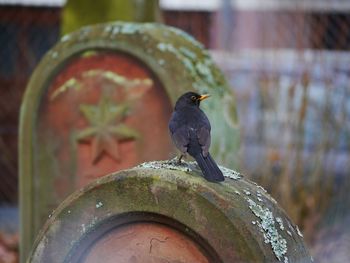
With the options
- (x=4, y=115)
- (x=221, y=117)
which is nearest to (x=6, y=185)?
(x=4, y=115)

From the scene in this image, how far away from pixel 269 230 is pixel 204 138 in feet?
1.57

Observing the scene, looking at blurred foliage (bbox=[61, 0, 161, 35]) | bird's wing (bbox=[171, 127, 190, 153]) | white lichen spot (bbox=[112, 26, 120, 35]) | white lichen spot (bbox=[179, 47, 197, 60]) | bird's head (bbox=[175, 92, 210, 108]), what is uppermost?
blurred foliage (bbox=[61, 0, 161, 35])

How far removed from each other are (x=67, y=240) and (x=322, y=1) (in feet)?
15.7

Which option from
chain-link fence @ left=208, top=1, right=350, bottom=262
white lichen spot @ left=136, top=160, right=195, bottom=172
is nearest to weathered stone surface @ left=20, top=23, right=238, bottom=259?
white lichen spot @ left=136, top=160, right=195, bottom=172

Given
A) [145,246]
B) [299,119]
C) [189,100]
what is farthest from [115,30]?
[299,119]

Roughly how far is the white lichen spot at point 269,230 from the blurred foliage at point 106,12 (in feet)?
8.43

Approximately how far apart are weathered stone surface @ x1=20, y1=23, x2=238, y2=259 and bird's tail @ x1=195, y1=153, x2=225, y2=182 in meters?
1.55

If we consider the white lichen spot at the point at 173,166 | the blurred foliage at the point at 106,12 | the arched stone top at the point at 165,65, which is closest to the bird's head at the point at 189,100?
the white lichen spot at the point at 173,166

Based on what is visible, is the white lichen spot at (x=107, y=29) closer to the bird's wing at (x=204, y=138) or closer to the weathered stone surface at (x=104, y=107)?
the weathered stone surface at (x=104, y=107)

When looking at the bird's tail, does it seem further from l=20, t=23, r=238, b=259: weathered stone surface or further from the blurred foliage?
the blurred foliage

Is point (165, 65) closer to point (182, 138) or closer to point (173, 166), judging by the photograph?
point (182, 138)

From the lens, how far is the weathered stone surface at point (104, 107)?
418 centimetres

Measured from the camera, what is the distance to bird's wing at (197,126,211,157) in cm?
266

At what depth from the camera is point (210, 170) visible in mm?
2465
